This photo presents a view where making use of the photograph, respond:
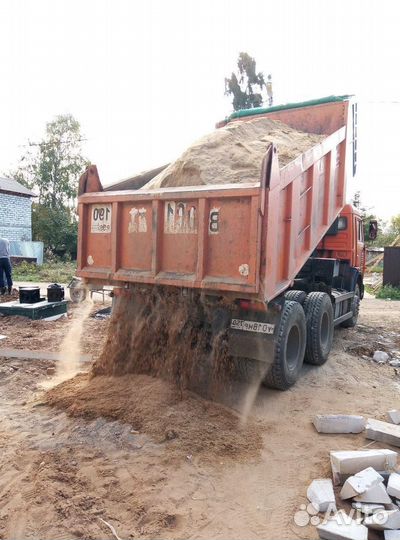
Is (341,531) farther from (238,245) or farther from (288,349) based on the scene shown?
(288,349)

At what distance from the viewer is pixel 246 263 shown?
156 inches

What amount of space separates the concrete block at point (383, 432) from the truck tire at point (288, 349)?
1.03 meters

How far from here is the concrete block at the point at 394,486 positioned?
9.39ft

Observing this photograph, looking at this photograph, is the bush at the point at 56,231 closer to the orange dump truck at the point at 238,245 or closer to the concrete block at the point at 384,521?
the orange dump truck at the point at 238,245

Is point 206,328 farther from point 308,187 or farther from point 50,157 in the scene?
point 50,157

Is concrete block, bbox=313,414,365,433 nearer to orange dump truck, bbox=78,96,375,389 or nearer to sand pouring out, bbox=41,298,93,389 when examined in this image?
orange dump truck, bbox=78,96,375,389

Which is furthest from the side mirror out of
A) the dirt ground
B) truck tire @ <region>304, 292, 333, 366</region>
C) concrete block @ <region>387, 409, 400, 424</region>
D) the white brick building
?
the white brick building

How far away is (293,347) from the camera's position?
5168 millimetres

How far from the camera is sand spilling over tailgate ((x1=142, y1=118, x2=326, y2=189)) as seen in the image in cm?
459

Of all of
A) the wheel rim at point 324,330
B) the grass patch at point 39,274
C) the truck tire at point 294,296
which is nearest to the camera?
the truck tire at point 294,296

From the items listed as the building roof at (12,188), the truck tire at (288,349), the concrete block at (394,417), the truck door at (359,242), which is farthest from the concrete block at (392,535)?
the building roof at (12,188)

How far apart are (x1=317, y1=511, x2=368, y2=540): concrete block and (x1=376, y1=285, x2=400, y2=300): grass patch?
15793 mm

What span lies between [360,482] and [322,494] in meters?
0.26

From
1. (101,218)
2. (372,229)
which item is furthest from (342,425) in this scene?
(372,229)
